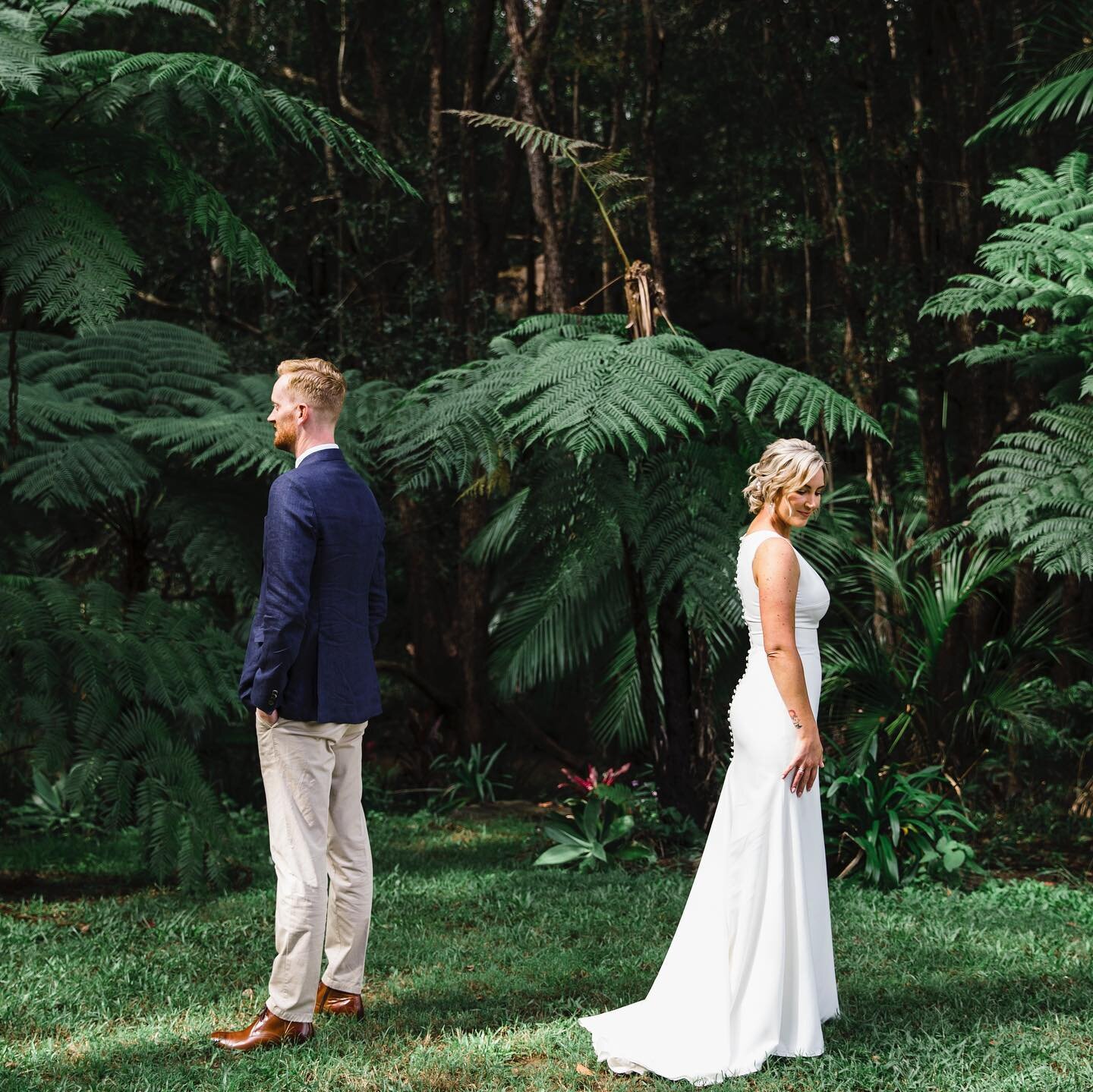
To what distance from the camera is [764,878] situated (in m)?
3.80

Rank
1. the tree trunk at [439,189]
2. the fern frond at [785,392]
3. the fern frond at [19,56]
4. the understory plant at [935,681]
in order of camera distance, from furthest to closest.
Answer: the tree trunk at [439,189] → the understory plant at [935,681] → the fern frond at [785,392] → the fern frond at [19,56]

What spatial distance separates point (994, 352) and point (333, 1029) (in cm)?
472

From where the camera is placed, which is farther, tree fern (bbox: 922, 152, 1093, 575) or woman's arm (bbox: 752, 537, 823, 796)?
tree fern (bbox: 922, 152, 1093, 575)

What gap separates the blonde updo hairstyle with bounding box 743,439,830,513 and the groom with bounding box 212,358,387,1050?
126 centimetres

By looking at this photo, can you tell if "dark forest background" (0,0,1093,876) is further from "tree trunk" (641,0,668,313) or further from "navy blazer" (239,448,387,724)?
"navy blazer" (239,448,387,724)

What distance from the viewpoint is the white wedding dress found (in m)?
3.68

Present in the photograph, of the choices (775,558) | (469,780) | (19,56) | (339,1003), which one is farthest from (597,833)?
(19,56)

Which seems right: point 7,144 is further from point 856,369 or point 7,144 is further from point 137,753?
point 856,369

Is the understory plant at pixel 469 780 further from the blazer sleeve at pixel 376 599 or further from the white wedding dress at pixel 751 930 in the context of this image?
the white wedding dress at pixel 751 930

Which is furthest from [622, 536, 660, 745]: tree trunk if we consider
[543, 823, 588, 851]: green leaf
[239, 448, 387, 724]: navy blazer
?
[239, 448, 387, 724]: navy blazer

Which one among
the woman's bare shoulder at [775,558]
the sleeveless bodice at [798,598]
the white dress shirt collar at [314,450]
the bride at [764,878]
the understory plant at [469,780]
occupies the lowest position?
the understory plant at [469,780]

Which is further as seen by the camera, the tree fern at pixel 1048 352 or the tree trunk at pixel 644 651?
the tree trunk at pixel 644 651

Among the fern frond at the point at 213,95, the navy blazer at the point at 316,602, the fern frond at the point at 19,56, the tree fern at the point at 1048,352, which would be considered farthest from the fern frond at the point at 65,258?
the tree fern at the point at 1048,352

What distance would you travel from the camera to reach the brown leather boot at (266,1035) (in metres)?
3.71
